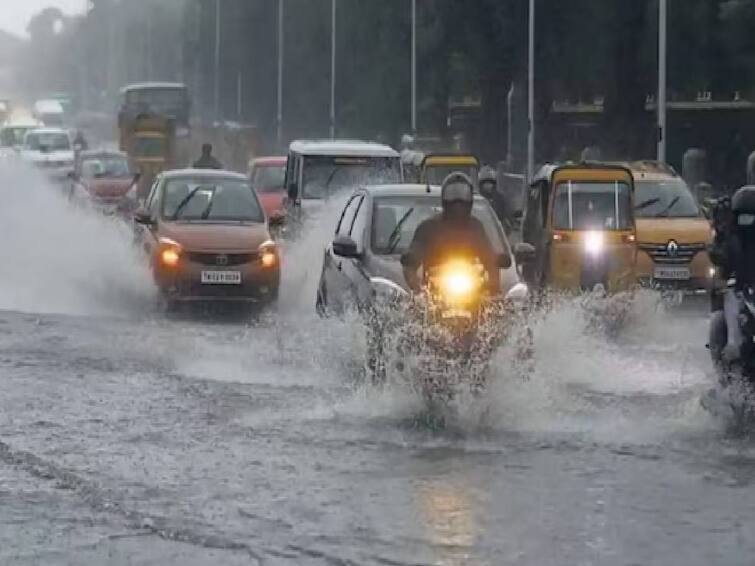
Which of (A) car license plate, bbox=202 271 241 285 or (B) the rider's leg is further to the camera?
(A) car license plate, bbox=202 271 241 285

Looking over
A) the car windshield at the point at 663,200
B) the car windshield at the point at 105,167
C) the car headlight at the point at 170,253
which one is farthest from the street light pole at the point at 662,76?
the car headlight at the point at 170,253

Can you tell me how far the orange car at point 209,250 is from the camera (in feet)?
72.0

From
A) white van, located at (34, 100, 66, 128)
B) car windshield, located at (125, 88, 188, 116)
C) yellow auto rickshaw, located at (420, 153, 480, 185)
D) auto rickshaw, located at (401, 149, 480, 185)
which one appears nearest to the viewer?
auto rickshaw, located at (401, 149, 480, 185)

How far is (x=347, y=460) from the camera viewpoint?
11.8 metres

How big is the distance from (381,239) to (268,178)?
1634 centimetres

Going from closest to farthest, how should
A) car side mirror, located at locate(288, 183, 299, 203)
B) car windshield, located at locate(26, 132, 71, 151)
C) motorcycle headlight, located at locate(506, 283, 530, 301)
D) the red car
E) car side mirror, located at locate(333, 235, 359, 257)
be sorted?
motorcycle headlight, located at locate(506, 283, 530, 301)
car side mirror, located at locate(333, 235, 359, 257)
car side mirror, located at locate(288, 183, 299, 203)
the red car
car windshield, located at locate(26, 132, 71, 151)

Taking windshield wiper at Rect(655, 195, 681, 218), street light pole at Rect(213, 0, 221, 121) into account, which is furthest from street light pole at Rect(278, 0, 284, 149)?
windshield wiper at Rect(655, 195, 681, 218)

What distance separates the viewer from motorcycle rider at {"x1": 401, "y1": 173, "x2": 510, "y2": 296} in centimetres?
1350

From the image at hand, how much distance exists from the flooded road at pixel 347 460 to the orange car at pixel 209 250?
8.62 feet

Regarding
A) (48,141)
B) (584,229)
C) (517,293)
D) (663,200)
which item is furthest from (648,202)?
(48,141)

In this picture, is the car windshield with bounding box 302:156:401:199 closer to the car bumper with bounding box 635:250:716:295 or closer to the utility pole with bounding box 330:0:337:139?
the car bumper with bounding box 635:250:716:295

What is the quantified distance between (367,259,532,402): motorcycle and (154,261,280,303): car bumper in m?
8.60

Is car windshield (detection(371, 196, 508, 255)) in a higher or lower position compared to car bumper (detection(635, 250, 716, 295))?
higher

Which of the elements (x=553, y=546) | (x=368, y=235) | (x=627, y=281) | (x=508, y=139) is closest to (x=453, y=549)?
(x=553, y=546)
